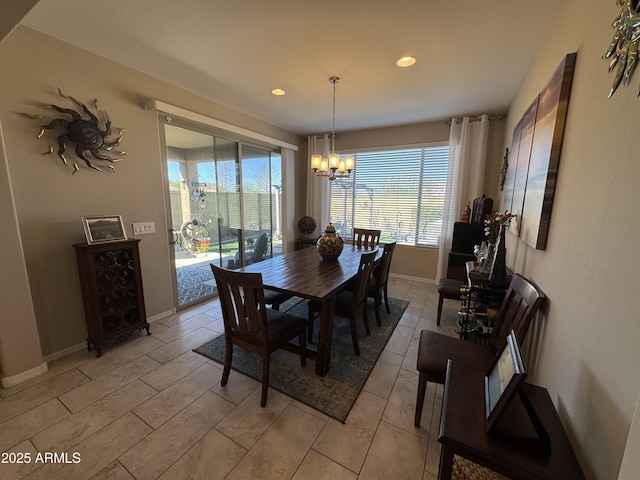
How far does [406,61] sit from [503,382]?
8.17 ft

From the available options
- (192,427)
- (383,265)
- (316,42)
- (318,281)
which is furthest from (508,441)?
(316,42)

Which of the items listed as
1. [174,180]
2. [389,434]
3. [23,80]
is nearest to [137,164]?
[174,180]

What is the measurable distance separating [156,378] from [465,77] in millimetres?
3935

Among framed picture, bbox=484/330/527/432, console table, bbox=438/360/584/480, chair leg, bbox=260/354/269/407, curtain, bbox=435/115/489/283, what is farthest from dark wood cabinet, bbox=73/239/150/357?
curtain, bbox=435/115/489/283

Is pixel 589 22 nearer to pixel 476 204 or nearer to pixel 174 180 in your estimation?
pixel 476 204

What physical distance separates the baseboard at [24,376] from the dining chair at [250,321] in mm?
1460

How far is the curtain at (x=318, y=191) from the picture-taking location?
15.8ft

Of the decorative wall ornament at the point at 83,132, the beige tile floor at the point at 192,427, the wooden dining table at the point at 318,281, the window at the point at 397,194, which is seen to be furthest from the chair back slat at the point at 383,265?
the decorative wall ornament at the point at 83,132

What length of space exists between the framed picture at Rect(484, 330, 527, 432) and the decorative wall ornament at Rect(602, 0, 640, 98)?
38.7 inches

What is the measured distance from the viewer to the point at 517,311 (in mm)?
1479

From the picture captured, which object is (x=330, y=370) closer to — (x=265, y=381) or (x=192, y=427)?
(x=265, y=381)

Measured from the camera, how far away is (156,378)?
1978mm

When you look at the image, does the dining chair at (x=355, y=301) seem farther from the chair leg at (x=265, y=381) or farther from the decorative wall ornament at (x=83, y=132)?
the decorative wall ornament at (x=83, y=132)

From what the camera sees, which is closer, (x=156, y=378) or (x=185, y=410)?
(x=185, y=410)
